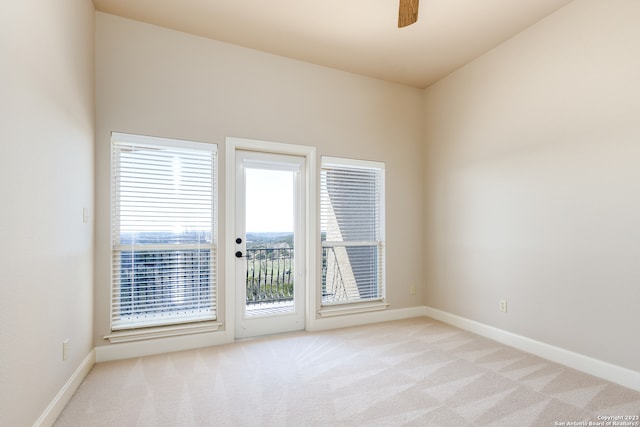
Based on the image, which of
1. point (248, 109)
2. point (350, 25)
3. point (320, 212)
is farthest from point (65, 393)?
point (350, 25)

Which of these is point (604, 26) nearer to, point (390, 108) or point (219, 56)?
point (390, 108)

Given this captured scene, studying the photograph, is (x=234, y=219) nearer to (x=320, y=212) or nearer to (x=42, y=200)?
(x=320, y=212)

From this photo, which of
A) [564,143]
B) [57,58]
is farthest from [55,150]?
[564,143]

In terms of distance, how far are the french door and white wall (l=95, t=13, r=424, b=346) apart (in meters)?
0.24

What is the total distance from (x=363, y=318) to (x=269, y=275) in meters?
1.34

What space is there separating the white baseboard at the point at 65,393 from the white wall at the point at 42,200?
0.05 metres

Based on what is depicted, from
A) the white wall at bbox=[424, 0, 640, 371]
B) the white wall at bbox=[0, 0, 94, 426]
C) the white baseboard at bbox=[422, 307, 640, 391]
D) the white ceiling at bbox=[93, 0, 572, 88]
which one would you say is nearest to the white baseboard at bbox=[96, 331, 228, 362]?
the white wall at bbox=[0, 0, 94, 426]

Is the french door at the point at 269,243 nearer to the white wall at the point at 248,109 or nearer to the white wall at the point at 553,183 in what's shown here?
the white wall at the point at 248,109

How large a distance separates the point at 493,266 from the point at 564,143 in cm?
142

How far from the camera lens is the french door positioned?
3.57 metres

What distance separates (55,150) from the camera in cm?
209

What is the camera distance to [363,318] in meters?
4.12

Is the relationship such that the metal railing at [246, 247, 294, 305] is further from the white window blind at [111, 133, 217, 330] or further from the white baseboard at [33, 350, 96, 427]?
the white baseboard at [33, 350, 96, 427]

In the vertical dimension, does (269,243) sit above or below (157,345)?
above
